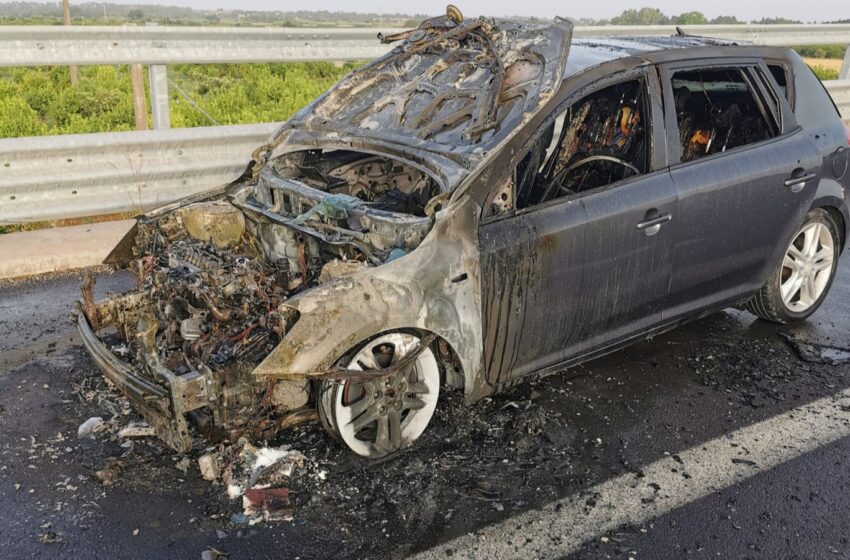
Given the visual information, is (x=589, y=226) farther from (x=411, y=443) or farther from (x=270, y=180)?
(x=270, y=180)

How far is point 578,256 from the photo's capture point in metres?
3.90

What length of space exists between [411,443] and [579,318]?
106 centimetres

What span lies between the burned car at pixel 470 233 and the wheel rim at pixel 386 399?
0.03 feet

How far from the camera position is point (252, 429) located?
3.49 meters

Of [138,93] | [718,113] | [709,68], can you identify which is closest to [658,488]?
[709,68]

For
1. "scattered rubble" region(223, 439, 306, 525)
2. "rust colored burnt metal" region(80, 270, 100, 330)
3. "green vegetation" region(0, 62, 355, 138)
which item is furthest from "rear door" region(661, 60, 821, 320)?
"green vegetation" region(0, 62, 355, 138)

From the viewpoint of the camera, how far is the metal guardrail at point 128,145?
19.6 feet

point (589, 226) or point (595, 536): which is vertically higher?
→ point (589, 226)

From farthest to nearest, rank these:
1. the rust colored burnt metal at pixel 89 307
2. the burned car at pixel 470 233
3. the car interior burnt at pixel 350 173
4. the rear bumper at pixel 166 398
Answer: the car interior burnt at pixel 350 173 → the rust colored burnt metal at pixel 89 307 → the burned car at pixel 470 233 → the rear bumper at pixel 166 398

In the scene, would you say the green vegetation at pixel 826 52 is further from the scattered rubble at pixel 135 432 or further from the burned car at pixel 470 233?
the scattered rubble at pixel 135 432

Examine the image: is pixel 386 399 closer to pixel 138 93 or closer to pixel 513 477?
pixel 513 477

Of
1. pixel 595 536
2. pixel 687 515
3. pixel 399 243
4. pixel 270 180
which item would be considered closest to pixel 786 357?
pixel 687 515

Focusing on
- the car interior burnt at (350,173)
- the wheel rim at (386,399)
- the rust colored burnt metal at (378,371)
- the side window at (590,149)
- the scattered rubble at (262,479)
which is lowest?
the scattered rubble at (262,479)

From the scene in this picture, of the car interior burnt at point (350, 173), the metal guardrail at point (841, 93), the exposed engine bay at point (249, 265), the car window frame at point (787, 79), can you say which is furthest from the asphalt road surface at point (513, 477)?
the metal guardrail at point (841, 93)
